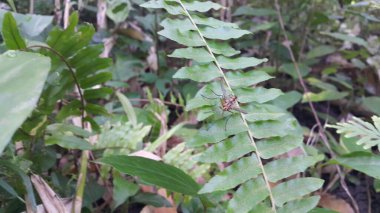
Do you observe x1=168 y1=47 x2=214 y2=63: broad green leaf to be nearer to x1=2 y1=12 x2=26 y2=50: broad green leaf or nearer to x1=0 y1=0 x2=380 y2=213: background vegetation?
x1=0 y1=0 x2=380 y2=213: background vegetation

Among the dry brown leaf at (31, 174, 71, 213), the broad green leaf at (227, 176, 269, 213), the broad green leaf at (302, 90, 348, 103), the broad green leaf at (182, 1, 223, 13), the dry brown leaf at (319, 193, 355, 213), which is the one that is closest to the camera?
the broad green leaf at (227, 176, 269, 213)

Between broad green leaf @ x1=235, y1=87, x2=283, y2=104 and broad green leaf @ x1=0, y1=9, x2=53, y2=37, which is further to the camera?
broad green leaf @ x1=0, y1=9, x2=53, y2=37

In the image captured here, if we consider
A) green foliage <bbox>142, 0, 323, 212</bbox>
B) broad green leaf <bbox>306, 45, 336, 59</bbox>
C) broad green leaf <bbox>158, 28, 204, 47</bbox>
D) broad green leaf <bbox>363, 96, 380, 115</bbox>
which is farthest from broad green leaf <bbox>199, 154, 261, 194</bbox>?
broad green leaf <bbox>306, 45, 336, 59</bbox>

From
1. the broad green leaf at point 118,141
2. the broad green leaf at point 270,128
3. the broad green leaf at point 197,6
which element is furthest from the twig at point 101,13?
the broad green leaf at point 270,128

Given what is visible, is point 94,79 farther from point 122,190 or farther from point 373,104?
point 373,104

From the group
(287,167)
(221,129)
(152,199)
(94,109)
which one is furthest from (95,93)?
(287,167)
